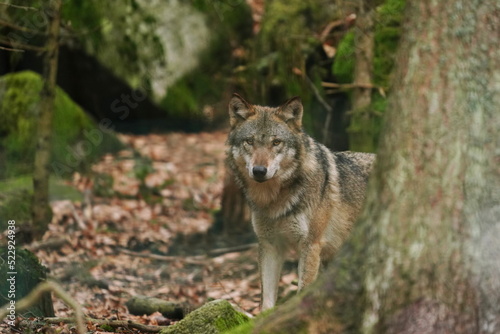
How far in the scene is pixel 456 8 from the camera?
3824 mm

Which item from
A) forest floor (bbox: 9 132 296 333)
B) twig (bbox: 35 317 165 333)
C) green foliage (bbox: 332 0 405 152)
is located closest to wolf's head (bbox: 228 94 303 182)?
twig (bbox: 35 317 165 333)

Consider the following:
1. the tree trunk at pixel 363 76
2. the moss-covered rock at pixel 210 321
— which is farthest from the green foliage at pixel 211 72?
the moss-covered rock at pixel 210 321

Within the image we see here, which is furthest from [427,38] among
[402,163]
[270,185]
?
[270,185]

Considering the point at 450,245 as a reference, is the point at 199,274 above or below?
below

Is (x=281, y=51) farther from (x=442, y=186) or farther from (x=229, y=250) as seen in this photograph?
(x=442, y=186)

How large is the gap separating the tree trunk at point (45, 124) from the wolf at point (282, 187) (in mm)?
3796

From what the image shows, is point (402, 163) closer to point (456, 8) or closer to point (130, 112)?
point (456, 8)

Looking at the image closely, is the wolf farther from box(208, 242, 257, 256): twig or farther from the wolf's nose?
box(208, 242, 257, 256): twig

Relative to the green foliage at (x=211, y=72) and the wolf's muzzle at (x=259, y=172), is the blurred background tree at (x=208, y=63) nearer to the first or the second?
the green foliage at (x=211, y=72)

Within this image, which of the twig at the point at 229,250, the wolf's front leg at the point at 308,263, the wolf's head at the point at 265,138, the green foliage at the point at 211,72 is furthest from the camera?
the green foliage at the point at 211,72

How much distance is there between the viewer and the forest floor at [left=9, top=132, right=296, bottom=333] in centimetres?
873

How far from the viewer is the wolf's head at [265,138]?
21.4 ft

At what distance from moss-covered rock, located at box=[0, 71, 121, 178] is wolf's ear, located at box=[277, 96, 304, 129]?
6517 millimetres

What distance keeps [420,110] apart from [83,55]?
40.2 ft
